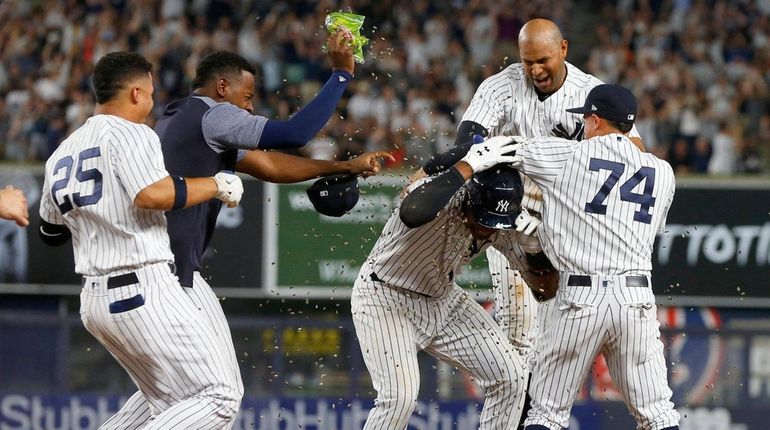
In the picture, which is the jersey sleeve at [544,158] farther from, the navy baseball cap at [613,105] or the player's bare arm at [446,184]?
the navy baseball cap at [613,105]

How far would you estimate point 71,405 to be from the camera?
1080 centimetres

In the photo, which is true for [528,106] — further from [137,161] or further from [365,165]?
[137,161]

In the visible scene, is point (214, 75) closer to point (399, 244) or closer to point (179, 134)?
point (179, 134)

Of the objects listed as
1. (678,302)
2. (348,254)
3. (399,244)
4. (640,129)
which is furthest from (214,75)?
(640,129)

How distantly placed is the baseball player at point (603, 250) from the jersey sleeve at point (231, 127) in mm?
1247

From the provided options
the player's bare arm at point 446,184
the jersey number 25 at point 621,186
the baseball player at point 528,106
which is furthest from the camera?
the baseball player at point 528,106

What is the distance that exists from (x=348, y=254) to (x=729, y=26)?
658 centimetres

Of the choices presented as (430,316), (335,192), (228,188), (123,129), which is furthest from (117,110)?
(430,316)

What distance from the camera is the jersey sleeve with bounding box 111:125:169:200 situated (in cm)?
559

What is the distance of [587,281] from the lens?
239 inches

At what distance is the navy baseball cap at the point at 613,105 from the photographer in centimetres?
613

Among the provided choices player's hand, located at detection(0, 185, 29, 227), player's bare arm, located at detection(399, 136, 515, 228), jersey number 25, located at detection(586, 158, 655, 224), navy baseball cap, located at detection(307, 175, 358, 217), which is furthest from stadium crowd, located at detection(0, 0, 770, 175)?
player's hand, located at detection(0, 185, 29, 227)

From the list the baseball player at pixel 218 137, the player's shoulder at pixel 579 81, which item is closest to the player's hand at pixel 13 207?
the baseball player at pixel 218 137

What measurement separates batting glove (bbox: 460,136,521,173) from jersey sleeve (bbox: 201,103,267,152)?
98 cm
